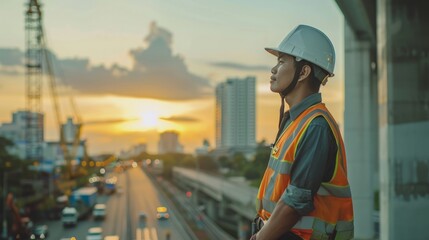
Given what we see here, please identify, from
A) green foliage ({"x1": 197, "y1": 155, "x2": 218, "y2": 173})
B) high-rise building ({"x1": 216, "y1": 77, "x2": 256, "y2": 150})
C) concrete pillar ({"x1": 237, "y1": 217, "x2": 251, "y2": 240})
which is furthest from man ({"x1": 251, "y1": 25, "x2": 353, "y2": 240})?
high-rise building ({"x1": 216, "y1": 77, "x2": 256, "y2": 150})

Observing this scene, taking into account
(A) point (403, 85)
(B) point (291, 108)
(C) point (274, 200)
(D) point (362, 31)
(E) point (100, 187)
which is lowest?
(E) point (100, 187)

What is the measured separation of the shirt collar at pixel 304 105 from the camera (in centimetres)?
276

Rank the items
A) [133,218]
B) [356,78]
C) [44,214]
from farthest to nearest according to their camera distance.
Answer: [44,214] → [133,218] → [356,78]

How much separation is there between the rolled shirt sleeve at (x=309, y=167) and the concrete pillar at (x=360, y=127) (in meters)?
25.5

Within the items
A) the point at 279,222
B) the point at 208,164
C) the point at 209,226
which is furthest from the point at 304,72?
the point at 208,164

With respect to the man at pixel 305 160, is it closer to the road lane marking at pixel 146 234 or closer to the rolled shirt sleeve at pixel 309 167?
the rolled shirt sleeve at pixel 309 167

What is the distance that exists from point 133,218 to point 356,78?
25.2 m

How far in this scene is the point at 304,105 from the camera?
2.77 metres

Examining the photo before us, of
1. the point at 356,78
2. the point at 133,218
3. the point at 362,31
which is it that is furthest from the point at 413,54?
the point at 133,218

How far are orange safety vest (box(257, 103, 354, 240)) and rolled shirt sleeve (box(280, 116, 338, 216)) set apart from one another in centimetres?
4

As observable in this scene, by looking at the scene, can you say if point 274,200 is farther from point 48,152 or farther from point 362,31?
point 48,152

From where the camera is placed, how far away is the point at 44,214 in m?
53.4

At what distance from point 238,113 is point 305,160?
139m

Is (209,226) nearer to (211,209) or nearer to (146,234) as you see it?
(146,234)
